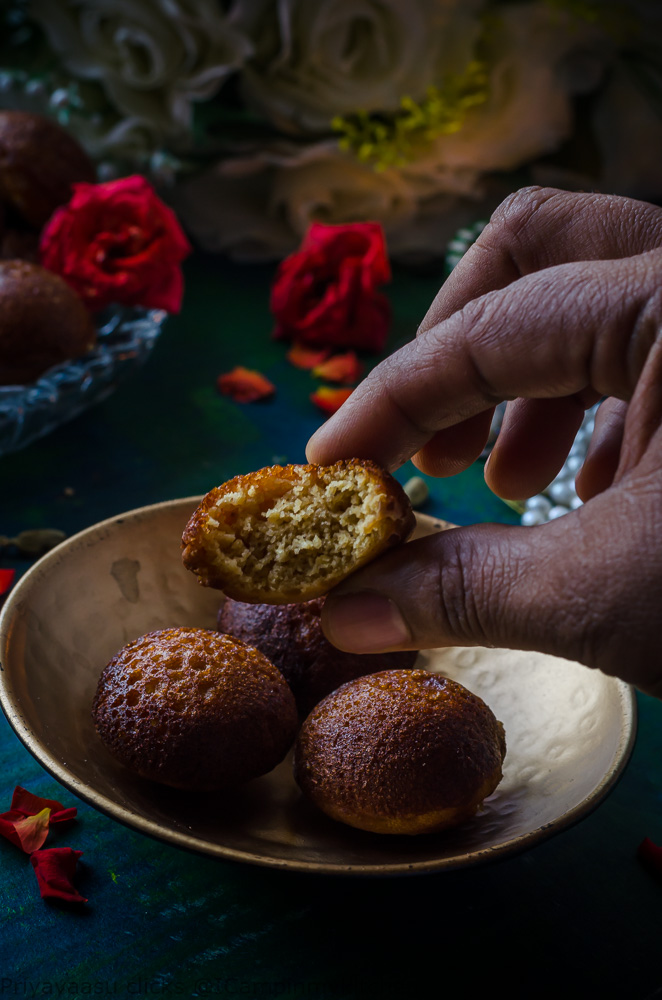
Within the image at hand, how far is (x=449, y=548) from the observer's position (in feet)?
2.26

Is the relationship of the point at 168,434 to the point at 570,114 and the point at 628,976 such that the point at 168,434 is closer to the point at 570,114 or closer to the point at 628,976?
the point at 628,976

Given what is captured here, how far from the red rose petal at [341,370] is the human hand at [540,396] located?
0.81 meters

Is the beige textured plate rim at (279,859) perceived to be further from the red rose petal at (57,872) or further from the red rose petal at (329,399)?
the red rose petal at (329,399)

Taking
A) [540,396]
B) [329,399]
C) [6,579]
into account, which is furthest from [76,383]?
[540,396]

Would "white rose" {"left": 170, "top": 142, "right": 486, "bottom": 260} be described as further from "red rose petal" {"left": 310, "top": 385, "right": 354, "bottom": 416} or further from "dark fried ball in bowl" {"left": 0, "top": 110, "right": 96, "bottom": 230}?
"red rose petal" {"left": 310, "top": 385, "right": 354, "bottom": 416}

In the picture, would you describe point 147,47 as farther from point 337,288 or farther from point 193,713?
point 193,713

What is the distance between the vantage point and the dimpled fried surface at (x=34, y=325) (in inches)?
50.3

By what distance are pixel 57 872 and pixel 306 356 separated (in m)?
1.18

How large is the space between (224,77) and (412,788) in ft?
5.44

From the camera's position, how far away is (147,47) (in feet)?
5.95

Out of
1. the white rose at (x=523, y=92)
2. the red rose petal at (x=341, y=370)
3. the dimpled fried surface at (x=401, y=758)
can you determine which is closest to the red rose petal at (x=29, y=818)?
the dimpled fried surface at (x=401, y=758)

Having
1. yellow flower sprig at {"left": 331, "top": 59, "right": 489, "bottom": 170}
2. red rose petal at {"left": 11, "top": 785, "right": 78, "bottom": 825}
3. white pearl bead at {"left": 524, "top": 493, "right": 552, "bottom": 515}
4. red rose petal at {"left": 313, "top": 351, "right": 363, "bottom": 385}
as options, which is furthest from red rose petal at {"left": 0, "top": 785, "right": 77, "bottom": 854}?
→ yellow flower sprig at {"left": 331, "top": 59, "right": 489, "bottom": 170}

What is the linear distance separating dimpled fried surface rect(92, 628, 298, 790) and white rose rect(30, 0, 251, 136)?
4.68ft

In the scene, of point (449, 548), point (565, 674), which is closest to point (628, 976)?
point (565, 674)
